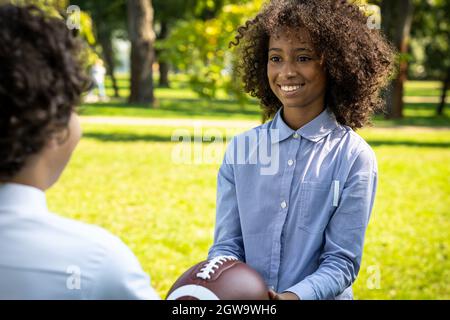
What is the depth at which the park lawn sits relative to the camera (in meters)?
5.65

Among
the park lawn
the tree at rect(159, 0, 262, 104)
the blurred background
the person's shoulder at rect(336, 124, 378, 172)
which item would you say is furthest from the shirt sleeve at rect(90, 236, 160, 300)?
the tree at rect(159, 0, 262, 104)

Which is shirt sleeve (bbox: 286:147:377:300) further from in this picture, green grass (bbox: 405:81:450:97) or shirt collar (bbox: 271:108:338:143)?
green grass (bbox: 405:81:450:97)

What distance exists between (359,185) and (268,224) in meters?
0.38

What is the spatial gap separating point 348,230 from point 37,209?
4.28ft

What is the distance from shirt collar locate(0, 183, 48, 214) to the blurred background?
0.42 m

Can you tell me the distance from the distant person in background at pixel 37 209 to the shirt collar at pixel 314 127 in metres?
1.23

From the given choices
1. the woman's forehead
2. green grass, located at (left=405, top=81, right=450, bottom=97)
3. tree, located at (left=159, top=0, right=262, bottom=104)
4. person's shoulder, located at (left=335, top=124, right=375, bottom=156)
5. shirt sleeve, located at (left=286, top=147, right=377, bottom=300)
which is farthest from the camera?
green grass, located at (left=405, top=81, right=450, bottom=97)

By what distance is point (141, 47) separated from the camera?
62.1ft

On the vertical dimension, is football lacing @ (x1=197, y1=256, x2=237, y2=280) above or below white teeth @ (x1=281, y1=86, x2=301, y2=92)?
below

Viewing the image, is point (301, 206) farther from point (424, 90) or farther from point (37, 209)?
point (424, 90)

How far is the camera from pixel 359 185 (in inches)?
98.3

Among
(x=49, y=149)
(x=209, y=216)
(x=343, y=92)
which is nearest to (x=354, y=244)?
(x=343, y=92)

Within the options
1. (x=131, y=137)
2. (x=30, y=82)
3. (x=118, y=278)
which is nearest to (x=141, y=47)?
(x=131, y=137)
